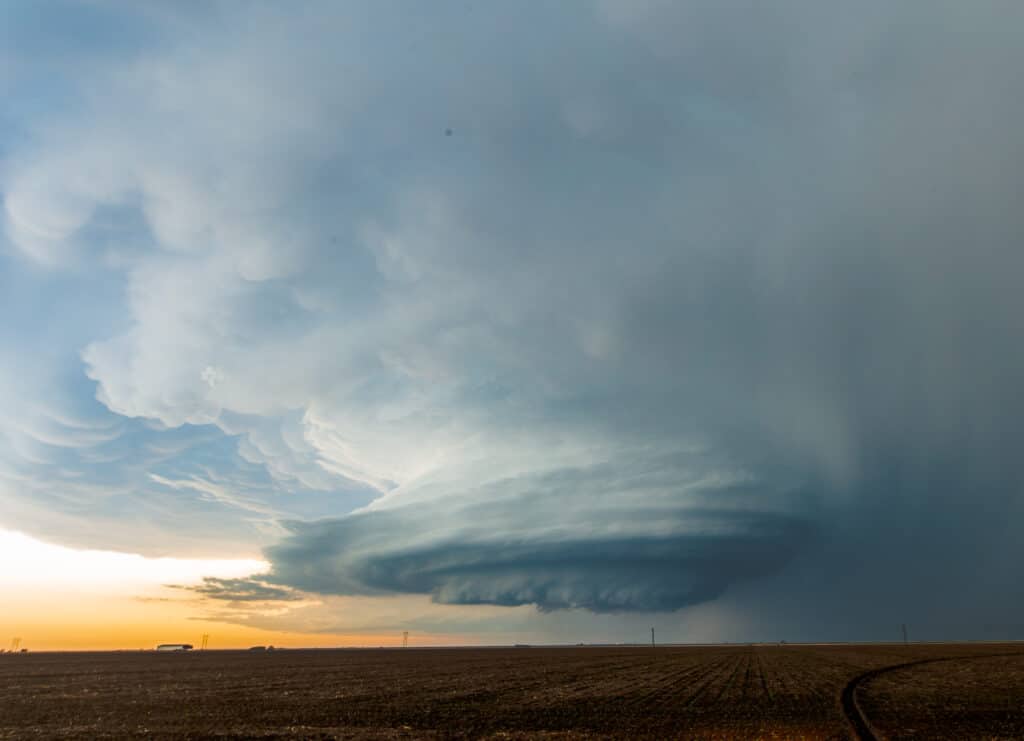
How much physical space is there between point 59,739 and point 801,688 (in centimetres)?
5823

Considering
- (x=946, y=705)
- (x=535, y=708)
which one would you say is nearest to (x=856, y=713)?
(x=946, y=705)

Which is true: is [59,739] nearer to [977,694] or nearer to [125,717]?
[125,717]

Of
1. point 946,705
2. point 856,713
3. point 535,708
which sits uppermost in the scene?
point 856,713

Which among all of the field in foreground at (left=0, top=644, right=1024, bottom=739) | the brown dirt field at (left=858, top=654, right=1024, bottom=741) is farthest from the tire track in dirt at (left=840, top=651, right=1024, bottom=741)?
the brown dirt field at (left=858, top=654, right=1024, bottom=741)

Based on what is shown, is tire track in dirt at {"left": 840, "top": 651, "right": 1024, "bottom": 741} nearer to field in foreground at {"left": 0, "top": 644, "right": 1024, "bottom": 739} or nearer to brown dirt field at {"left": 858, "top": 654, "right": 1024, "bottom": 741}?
field in foreground at {"left": 0, "top": 644, "right": 1024, "bottom": 739}

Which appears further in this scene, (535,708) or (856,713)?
(535,708)

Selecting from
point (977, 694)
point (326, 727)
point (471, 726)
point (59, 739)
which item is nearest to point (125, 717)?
point (59, 739)

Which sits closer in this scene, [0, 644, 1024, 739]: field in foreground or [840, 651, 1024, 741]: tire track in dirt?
[840, 651, 1024, 741]: tire track in dirt

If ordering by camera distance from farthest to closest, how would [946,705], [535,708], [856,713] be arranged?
[946,705]
[535,708]
[856,713]

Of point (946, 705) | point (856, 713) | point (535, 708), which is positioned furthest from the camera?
point (946, 705)

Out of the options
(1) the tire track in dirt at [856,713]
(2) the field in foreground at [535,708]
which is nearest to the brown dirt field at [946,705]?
(2) the field in foreground at [535,708]

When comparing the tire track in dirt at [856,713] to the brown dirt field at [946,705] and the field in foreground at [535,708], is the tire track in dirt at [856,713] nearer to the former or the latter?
the field in foreground at [535,708]

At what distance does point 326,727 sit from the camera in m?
41.4

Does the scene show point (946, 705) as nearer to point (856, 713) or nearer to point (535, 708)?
point (856, 713)
